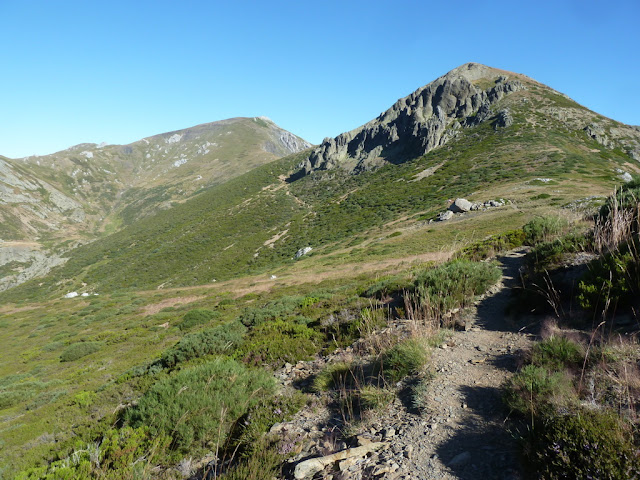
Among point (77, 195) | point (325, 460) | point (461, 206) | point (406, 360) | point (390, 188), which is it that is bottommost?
point (325, 460)

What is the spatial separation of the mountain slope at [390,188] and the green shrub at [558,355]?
22.6m

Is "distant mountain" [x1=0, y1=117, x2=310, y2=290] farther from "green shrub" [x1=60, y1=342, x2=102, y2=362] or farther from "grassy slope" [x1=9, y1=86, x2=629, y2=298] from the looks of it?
"green shrub" [x1=60, y1=342, x2=102, y2=362]

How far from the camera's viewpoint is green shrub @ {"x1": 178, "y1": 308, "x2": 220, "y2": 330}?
17297 mm

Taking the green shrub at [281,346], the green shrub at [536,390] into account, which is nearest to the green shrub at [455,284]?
the green shrub at [536,390]

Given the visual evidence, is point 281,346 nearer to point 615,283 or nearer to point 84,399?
A: point 84,399

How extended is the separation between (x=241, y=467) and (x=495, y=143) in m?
69.9

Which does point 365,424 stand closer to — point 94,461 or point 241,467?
point 241,467

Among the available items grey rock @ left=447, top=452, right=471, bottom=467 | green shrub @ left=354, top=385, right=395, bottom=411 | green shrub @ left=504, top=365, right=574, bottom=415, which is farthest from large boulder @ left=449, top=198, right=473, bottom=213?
grey rock @ left=447, top=452, right=471, bottom=467

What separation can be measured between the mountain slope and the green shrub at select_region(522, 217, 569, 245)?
44.4 ft

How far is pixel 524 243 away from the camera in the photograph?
11.0 meters

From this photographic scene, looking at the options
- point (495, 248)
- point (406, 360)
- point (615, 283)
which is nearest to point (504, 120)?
point (495, 248)

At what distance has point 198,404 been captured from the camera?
4.60 m

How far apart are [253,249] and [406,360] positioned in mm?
48668

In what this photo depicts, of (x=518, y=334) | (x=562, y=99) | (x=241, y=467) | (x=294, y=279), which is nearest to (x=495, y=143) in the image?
(x=562, y=99)
